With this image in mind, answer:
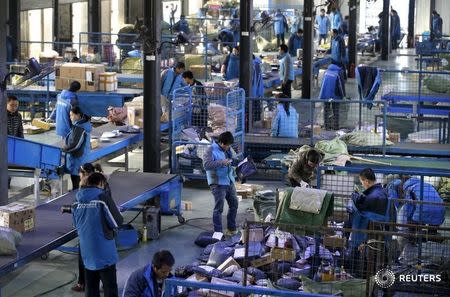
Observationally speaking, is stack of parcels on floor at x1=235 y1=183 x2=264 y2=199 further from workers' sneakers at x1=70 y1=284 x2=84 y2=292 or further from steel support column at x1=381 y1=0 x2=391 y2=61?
steel support column at x1=381 y1=0 x2=391 y2=61

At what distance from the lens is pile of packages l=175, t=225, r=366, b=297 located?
10352 millimetres

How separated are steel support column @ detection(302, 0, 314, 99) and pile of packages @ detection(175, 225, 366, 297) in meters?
11.2

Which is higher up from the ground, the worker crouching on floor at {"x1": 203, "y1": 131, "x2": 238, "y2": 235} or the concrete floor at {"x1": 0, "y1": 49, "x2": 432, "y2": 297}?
the worker crouching on floor at {"x1": 203, "y1": 131, "x2": 238, "y2": 235}

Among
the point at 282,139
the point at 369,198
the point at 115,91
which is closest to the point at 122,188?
the point at 369,198

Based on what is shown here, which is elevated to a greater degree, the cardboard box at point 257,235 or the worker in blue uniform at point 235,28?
the worker in blue uniform at point 235,28

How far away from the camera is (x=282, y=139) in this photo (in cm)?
1741

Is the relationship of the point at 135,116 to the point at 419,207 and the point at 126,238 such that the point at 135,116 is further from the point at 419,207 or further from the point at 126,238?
the point at 419,207

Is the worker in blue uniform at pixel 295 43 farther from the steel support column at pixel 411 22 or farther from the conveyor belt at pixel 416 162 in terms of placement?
the conveyor belt at pixel 416 162

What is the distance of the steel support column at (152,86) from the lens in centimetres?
1523

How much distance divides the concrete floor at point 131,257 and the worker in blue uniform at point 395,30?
22597 millimetres

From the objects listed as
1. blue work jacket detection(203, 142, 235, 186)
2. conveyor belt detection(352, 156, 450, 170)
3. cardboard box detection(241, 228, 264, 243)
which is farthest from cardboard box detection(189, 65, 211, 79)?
cardboard box detection(241, 228, 264, 243)

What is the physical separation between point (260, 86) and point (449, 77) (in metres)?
3.77

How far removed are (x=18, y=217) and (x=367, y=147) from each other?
7318 mm

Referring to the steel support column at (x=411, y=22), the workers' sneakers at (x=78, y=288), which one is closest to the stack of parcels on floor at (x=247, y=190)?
the workers' sneakers at (x=78, y=288)
